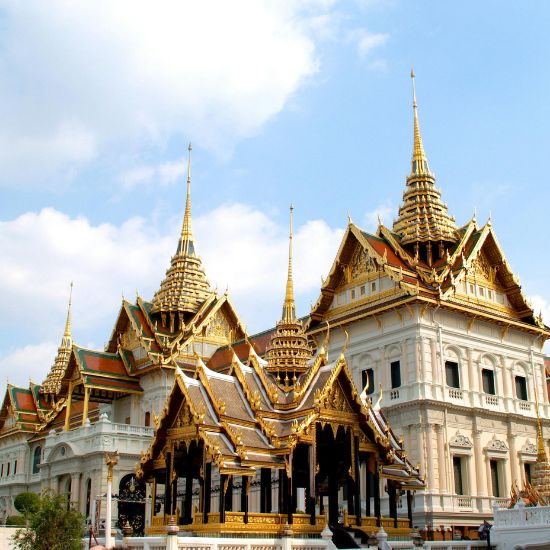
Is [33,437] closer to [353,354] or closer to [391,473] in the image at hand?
[353,354]

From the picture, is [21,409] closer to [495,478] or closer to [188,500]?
[495,478]

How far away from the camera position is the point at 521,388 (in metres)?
36.4

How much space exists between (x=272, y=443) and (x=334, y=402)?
174 centimetres

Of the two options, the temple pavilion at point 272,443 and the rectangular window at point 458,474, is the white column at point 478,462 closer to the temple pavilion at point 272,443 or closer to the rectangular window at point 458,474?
the rectangular window at point 458,474

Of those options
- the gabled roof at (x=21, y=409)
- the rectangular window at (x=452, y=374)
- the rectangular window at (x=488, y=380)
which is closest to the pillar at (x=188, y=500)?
the rectangular window at (x=452, y=374)

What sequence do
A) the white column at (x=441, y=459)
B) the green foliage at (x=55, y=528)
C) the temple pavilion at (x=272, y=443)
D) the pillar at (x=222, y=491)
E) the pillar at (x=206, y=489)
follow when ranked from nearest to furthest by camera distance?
the pillar at (x=222, y=491)
the pillar at (x=206, y=489)
the temple pavilion at (x=272, y=443)
the green foliage at (x=55, y=528)
the white column at (x=441, y=459)

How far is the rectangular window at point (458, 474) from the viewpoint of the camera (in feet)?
106

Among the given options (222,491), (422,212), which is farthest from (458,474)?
(222,491)

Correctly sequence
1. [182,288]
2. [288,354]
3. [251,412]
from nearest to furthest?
[251,412] → [288,354] → [182,288]

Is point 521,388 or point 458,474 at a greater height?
point 521,388

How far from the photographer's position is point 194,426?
1501cm

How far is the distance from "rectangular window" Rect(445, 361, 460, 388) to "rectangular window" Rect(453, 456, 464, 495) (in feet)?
10.1

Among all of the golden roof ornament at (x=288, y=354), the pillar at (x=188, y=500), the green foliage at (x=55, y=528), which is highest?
the golden roof ornament at (x=288, y=354)

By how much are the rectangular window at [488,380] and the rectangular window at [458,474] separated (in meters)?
3.80
